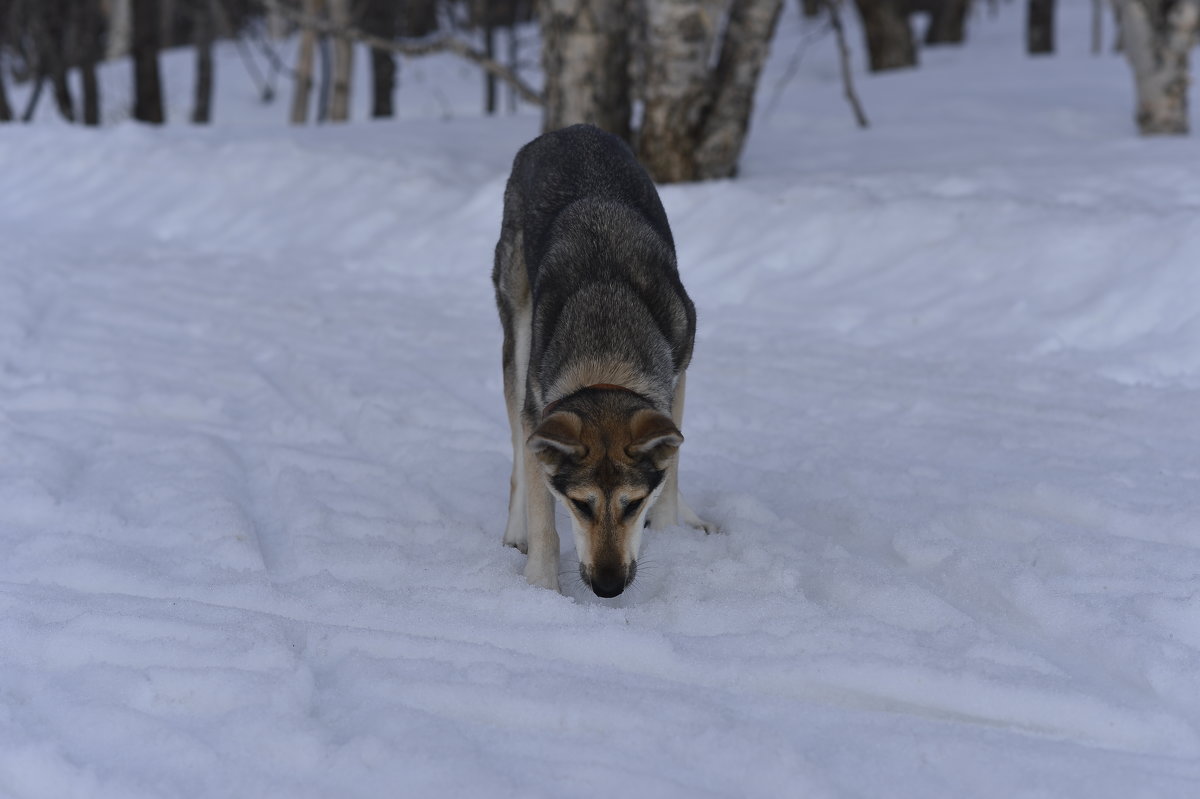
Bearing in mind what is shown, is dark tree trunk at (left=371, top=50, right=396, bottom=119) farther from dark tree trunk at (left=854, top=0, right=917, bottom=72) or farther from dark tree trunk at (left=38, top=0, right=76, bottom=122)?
dark tree trunk at (left=854, top=0, right=917, bottom=72)

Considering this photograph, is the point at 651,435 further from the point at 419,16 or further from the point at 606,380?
the point at 419,16

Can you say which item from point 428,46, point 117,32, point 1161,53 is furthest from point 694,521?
point 117,32

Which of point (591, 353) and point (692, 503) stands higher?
point (591, 353)

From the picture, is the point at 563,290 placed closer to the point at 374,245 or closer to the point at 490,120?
the point at 374,245

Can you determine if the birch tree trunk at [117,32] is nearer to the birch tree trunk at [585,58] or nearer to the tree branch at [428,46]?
the tree branch at [428,46]

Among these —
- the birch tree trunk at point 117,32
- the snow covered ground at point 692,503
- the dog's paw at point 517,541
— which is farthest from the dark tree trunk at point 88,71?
the dog's paw at point 517,541

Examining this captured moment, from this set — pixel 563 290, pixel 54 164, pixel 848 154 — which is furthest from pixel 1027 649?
pixel 54 164

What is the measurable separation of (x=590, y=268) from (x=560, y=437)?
109cm

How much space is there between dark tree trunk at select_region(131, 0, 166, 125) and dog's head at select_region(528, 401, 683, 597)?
56.0 feet

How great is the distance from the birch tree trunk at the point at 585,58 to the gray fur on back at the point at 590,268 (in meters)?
5.03

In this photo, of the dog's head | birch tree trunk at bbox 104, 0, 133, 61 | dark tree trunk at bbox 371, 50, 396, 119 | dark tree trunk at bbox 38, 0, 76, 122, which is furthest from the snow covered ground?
birch tree trunk at bbox 104, 0, 133, 61

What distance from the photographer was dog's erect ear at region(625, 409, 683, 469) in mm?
3828

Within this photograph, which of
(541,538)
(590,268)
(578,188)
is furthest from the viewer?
(578,188)

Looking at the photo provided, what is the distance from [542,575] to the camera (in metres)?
4.41
